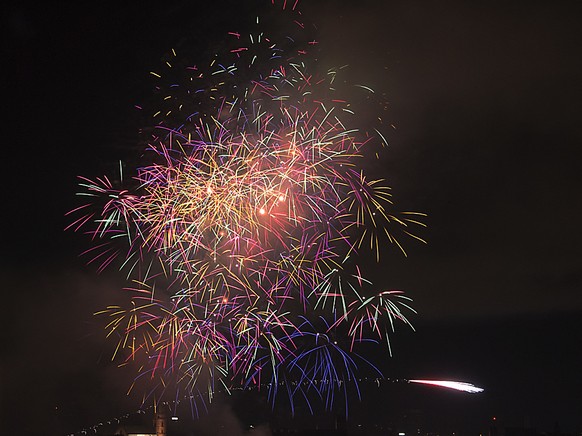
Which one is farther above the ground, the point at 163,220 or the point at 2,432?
the point at 163,220

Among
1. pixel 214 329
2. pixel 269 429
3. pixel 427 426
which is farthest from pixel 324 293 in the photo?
pixel 427 426

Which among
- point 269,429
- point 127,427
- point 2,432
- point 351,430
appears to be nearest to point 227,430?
point 269,429

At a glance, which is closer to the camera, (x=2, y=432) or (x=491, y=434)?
(x=2, y=432)

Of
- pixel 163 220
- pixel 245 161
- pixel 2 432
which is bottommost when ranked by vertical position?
pixel 2 432

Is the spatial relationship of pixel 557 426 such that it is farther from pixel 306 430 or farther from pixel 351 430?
pixel 306 430

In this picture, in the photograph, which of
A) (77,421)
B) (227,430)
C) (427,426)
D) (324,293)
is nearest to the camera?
(324,293)

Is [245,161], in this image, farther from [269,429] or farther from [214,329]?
[269,429]

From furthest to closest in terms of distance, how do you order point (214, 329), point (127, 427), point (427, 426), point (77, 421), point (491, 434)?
point (427, 426), point (491, 434), point (127, 427), point (77, 421), point (214, 329)

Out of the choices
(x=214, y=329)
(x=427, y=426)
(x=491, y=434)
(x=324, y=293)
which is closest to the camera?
(x=324, y=293)

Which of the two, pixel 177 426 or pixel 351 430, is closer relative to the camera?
pixel 177 426
